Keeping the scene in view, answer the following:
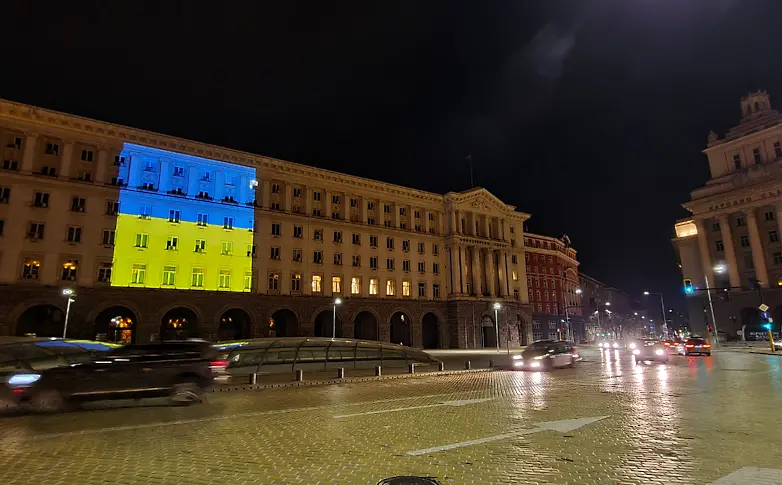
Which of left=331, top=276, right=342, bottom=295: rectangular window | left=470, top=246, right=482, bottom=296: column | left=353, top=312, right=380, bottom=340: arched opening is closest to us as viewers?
left=331, top=276, right=342, bottom=295: rectangular window

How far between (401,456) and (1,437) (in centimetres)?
838

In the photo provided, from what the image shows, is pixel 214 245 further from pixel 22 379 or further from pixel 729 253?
pixel 729 253

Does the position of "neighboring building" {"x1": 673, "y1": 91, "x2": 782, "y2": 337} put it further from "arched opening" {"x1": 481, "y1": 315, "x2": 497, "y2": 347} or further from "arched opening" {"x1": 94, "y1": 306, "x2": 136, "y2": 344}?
"arched opening" {"x1": 94, "y1": 306, "x2": 136, "y2": 344}

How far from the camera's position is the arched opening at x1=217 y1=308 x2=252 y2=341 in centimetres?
4538

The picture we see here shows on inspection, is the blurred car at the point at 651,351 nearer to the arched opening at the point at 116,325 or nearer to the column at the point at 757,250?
the column at the point at 757,250

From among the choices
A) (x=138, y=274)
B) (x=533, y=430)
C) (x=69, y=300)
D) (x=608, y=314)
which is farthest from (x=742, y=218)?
(x=69, y=300)

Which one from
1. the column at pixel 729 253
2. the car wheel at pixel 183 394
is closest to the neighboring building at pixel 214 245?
the car wheel at pixel 183 394

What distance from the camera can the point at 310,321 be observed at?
47.9 metres

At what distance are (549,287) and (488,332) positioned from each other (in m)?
32.7

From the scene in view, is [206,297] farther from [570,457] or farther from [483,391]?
[570,457]

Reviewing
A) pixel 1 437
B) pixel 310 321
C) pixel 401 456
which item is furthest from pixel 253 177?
pixel 401 456

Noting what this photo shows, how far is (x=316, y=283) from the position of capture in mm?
50406

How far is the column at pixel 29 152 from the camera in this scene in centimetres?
3747

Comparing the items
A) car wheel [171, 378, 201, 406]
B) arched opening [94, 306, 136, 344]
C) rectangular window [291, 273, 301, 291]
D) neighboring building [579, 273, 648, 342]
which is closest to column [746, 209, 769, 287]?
neighboring building [579, 273, 648, 342]
